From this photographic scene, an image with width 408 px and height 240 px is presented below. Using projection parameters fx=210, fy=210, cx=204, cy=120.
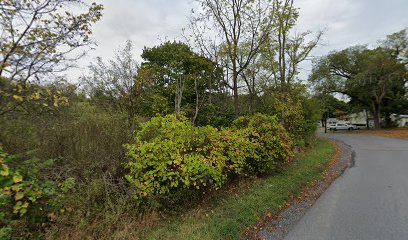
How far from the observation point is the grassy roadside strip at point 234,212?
11.0 feet

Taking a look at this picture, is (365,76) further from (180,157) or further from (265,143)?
(180,157)

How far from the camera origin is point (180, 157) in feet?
13.2

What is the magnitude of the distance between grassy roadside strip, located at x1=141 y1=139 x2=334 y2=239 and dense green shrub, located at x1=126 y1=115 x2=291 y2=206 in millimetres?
449

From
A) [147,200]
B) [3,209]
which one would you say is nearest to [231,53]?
[147,200]

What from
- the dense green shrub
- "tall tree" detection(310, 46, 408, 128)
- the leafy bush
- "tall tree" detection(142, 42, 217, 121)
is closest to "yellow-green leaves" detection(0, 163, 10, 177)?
the dense green shrub

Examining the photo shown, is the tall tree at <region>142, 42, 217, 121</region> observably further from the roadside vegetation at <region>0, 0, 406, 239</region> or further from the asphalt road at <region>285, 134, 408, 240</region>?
the asphalt road at <region>285, 134, 408, 240</region>

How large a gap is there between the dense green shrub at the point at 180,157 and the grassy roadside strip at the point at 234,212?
1.47 feet

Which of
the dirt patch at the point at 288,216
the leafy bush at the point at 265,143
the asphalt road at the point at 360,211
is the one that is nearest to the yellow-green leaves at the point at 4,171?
the dirt patch at the point at 288,216

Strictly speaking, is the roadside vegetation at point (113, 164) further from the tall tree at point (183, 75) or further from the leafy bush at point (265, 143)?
the tall tree at point (183, 75)

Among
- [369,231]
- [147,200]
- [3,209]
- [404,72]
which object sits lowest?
[369,231]

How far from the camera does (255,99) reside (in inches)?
547

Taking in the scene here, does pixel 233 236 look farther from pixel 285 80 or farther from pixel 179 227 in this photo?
pixel 285 80

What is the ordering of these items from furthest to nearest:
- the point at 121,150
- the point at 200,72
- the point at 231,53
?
1. the point at 200,72
2. the point at 231,53
3. the point at 121,150

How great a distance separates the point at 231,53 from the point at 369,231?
8.25m
